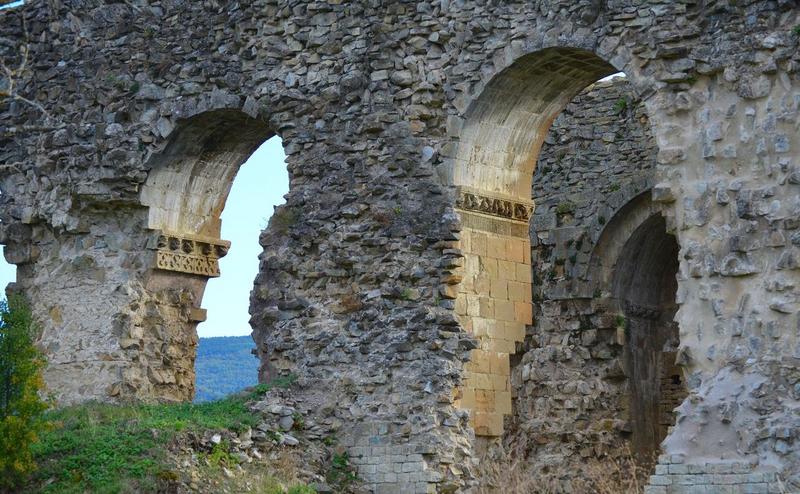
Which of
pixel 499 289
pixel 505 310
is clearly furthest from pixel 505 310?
pixel 499 289

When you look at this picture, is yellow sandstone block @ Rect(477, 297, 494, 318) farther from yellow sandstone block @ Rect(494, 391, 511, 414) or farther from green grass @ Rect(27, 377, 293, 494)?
green grass @ Rect(27, 377, 293, 494)

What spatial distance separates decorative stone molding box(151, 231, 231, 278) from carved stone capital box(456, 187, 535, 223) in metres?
4.21

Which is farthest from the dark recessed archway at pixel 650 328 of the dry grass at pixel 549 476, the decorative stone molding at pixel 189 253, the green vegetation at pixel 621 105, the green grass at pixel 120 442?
the green grass at pixel 120 442

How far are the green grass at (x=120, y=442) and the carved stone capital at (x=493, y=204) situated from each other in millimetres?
2571

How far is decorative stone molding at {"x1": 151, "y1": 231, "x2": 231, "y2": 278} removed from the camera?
730 inches

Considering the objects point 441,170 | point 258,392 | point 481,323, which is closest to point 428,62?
point 441,170

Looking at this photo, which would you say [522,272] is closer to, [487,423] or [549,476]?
[487,423]

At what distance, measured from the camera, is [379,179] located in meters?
16.4

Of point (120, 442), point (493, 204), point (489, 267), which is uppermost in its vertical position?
point (493, 204)

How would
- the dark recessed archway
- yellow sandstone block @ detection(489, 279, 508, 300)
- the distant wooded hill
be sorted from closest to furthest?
1. yellow sandstone block @ detection(489, 279, 508, 300)
2. the dark recessed archway
3. the distant wooded hill

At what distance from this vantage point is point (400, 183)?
16.2 m

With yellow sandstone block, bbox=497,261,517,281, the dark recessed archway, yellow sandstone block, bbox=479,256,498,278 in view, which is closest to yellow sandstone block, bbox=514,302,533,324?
yellow sandstone block, bbox=497,261,517,281

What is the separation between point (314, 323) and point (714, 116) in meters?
4.75

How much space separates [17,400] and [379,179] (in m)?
4.19
